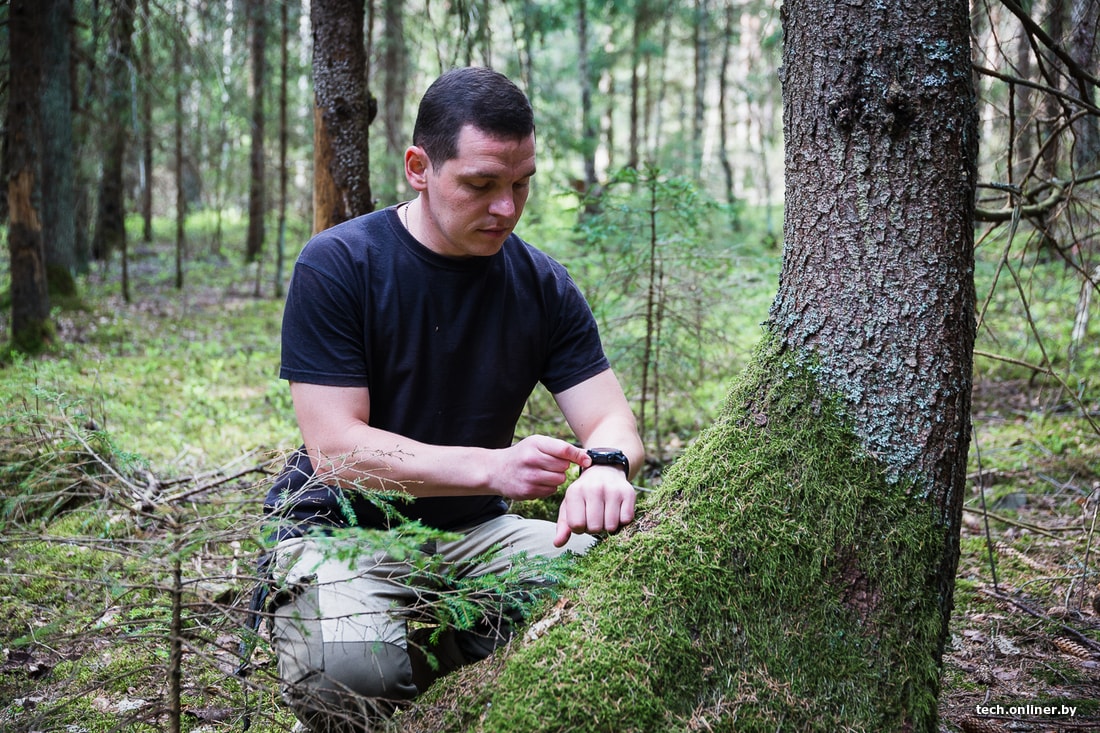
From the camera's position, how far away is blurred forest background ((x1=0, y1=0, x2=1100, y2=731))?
2.61 m

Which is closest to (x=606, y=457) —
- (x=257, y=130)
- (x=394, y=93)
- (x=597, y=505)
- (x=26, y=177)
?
(x=597, y=505)

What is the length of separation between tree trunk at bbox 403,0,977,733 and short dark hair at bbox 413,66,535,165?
888mm

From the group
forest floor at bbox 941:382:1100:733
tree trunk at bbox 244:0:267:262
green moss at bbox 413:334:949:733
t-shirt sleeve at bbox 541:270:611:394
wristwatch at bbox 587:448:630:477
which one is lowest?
forest floor at bbox 941:382:1100:733

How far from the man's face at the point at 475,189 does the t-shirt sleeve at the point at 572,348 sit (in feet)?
1.36

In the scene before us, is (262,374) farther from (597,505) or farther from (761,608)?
(761,608)

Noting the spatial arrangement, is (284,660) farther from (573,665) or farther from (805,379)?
(805,379)

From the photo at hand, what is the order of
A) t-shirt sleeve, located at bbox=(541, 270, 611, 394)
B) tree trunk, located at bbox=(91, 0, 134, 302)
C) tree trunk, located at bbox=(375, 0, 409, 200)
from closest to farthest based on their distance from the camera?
t-shirt sleeve, located at bbox=(541, 270, 611, 394) → tree trunk, located at bbox=(91, 0, 134, 302) → tree trunk, located at bbox=(375, 0, 409, 200)

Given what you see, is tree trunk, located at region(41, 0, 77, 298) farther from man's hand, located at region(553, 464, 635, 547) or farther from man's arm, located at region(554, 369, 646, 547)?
man's hand, located at region(553, 464, 635, 547)

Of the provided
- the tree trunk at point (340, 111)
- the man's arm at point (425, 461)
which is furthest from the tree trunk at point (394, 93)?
the man's arm at point (425, 461)

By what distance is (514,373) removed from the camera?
285 centimetres

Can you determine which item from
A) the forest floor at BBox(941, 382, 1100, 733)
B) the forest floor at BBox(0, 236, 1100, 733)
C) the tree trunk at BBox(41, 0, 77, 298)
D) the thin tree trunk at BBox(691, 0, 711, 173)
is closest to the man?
the forest floor at BBox(0, 236, 1100, 733)

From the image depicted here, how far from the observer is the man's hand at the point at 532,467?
7.25 feet

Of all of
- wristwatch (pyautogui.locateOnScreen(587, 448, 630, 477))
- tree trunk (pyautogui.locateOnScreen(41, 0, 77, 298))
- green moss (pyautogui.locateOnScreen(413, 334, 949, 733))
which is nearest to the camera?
green moss (pyautogui.locateOnScreen(413, 334, 949, 733))

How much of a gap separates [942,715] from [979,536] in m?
2.11
